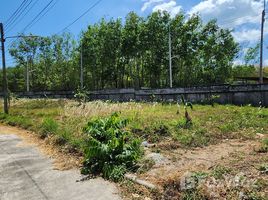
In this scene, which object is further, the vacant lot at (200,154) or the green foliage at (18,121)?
the green foliage at (18,121)

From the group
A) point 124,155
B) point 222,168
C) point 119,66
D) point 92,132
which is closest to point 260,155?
point 222,168

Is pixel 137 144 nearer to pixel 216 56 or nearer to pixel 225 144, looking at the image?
pixel 225 144

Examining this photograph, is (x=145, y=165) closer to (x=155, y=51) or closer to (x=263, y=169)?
(x=263, y=169)

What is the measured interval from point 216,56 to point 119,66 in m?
13.8

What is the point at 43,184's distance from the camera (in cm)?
815

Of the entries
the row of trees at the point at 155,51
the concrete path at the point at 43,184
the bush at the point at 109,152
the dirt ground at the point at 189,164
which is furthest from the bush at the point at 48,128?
the row of trees at the point at 155,51

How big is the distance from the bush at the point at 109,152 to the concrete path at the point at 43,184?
32 cm

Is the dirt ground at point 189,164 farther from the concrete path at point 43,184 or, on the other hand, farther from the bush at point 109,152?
the bush at point 109,152

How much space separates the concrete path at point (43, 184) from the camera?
23.9ft

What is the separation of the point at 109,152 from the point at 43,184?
1.64 meters

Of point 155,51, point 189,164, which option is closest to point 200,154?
point 189,164

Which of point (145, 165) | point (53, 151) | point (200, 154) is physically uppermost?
point (200, 154)

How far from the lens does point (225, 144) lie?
9.80 m

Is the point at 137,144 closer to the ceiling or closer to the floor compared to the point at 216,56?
closer to the floor
